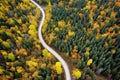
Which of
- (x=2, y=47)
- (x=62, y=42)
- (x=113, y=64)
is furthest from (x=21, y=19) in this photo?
(x=113, y=64)

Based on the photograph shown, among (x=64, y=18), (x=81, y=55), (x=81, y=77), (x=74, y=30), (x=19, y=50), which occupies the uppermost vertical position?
(x=64, y=18)

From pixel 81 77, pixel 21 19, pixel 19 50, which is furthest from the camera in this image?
pixel 21 19

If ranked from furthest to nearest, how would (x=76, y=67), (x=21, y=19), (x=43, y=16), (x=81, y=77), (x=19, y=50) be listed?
(x=43, y=16), (x=21, y=19), (x=19, y=50), (x=76, y=67), (x=81, y=77)

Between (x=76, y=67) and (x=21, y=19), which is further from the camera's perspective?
(x=21, y=19)

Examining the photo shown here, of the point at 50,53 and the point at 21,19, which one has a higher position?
the point at 21,19

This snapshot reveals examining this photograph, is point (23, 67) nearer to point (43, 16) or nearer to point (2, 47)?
point (2, 47)

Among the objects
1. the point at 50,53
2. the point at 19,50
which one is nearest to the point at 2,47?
the point at 19,50

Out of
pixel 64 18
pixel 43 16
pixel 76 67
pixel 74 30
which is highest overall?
pixel 43 16

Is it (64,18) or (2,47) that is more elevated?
(64,18)

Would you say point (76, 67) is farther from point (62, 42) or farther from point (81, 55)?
point (62, 42)
